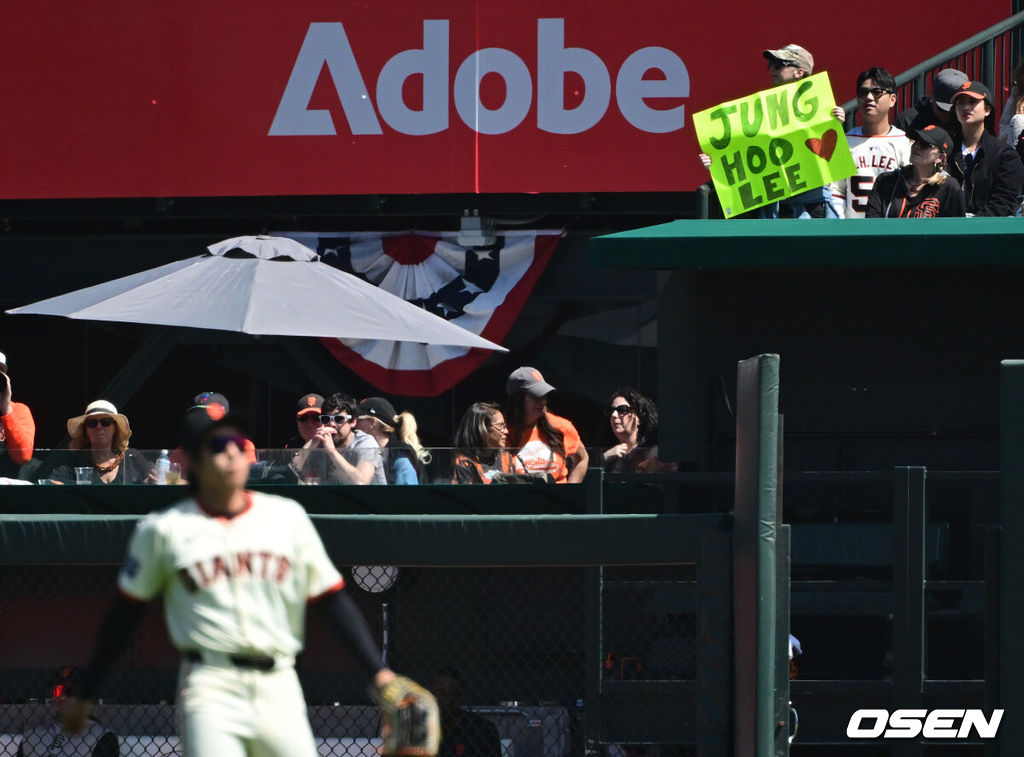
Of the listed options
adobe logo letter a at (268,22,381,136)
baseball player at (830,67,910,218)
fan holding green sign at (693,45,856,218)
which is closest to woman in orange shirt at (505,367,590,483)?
fan holding green sign at (693,45,856,218)

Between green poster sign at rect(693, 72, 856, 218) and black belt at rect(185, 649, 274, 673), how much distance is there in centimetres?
394

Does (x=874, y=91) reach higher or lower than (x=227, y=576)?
higher

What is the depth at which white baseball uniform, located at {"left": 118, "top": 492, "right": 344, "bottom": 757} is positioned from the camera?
165 inches

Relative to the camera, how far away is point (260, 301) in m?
9.01

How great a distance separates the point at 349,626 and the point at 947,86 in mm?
6017

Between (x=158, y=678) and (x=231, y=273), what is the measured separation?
461 cm

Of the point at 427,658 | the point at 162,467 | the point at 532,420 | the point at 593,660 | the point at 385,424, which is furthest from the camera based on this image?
the point at 385,424

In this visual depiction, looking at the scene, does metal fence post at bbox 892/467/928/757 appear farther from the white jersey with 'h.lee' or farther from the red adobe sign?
the red adobe sign

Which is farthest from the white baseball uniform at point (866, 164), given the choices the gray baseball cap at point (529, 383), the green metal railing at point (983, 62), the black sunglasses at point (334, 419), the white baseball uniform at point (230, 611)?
the white baseball uniform at point (230, 611)

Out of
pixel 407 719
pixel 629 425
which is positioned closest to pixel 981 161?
pixel 629 425

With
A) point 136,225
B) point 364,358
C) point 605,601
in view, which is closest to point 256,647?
point 605,601

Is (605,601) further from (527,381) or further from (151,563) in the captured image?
(527,381)

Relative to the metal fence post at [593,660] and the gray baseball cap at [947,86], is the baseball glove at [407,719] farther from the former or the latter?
the gray baseball cap at [947,86]

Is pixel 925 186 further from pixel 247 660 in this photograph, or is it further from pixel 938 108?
pixel 247 660
